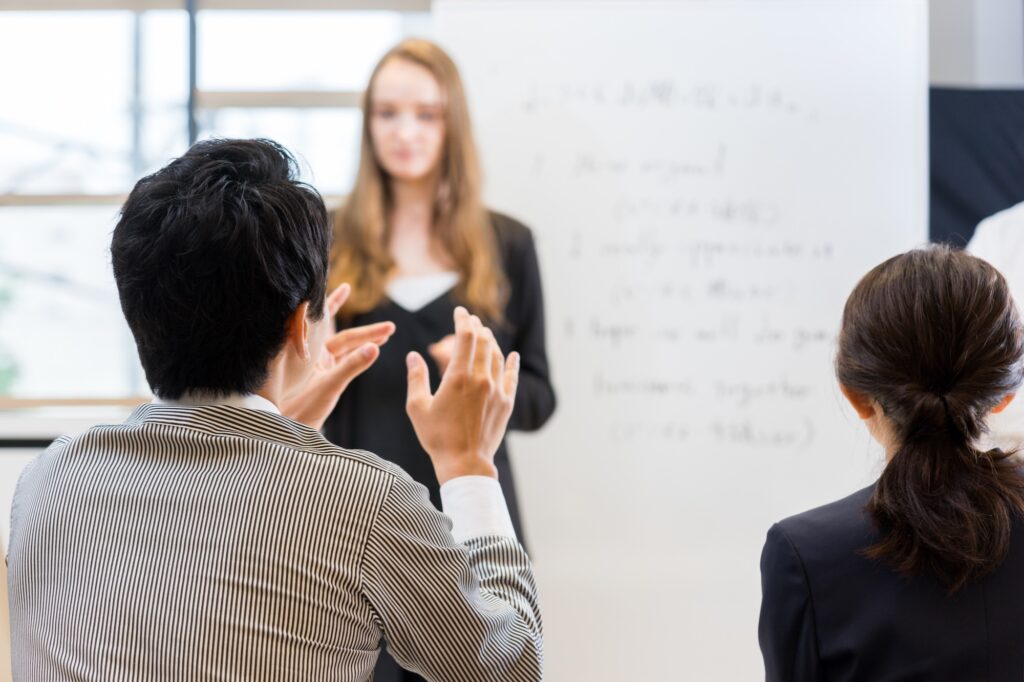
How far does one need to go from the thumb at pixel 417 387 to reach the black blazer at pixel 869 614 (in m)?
0.41

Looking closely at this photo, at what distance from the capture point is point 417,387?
106cm

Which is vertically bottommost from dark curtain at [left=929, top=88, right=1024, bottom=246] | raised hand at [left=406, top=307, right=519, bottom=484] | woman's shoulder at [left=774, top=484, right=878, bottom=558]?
woman's shoulder at [left=774, top=484, right=878, bottom=558]

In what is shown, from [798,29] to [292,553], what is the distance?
195cm

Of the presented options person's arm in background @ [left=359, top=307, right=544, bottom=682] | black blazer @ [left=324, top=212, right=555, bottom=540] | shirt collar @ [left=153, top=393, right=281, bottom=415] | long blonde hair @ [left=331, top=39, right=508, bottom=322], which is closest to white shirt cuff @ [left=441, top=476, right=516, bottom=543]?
person's arm in background @ [left=359, top=307, right=544, bottom=682]

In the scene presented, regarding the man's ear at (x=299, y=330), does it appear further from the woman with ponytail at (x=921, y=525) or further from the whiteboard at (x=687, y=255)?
the whiteboard at (x=687, y=255)

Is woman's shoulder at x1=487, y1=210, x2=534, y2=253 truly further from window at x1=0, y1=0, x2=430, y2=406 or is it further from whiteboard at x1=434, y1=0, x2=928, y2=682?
window at x1=0, y1=0, x2=430, y2=406

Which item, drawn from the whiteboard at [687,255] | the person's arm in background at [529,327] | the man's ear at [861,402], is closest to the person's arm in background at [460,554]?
the man's ear at [861,402]

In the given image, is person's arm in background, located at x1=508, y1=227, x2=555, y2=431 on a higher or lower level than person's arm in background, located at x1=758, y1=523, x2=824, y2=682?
higher

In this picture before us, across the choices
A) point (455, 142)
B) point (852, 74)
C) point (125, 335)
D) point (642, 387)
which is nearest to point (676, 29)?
point (852, 74)

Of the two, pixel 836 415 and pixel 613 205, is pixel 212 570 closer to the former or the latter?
pixel 613 205

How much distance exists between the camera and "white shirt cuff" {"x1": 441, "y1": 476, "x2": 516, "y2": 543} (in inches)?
37.9

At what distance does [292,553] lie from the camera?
2.64 feet

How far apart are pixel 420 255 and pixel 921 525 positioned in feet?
4.74

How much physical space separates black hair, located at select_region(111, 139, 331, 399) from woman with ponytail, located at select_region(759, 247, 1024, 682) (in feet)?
1.93
